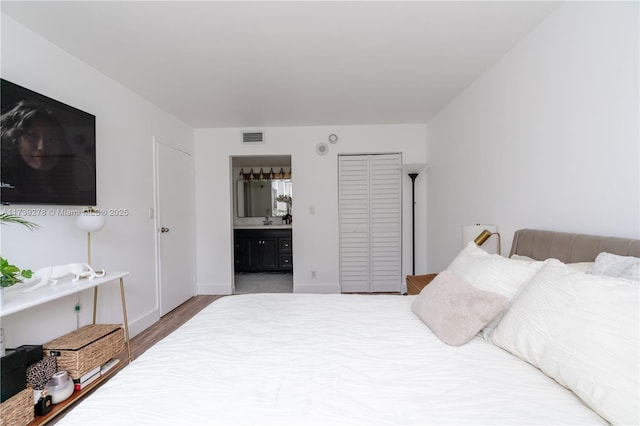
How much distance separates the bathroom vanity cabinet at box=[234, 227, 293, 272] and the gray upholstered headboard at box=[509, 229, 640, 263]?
3.86 metres

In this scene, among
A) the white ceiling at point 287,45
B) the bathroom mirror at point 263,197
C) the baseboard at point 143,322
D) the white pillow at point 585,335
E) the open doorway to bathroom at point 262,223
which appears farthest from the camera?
the bathroom mirror at point 263,197

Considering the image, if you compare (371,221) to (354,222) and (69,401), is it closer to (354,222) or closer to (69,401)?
(354,222)

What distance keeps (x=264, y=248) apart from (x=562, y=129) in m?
4.45

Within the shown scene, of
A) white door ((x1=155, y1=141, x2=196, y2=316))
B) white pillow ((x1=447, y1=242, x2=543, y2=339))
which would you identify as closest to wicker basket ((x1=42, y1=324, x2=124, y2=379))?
white door ((x1=155, y1=141, x2=196, y2=316))

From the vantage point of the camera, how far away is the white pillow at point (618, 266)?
94cm

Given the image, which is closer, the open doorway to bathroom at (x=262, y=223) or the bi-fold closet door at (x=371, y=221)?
the bi-fold closet door at (x=371, y=221)

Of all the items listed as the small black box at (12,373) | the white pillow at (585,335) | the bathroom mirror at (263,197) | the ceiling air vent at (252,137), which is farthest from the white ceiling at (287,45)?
the bathroom mirror at (263,197)

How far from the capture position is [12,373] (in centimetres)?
137

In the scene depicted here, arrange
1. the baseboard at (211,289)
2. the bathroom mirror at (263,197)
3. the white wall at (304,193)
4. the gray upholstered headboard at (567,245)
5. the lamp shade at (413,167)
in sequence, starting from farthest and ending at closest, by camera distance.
→ the bathroom mirror at (263,197) → the baseboard at (211,289) → the white wall at (304,193) → the lamp shade at (413,167) → the gray upholstered headboard at (567,245)

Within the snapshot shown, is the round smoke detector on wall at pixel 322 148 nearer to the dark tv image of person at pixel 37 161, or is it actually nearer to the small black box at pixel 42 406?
the dark tv image of person at pixel 37 161

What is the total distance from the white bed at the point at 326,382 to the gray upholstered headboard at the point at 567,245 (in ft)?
2.06

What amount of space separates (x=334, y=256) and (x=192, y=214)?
2.07 m

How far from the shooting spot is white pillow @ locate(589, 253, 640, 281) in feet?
3.08

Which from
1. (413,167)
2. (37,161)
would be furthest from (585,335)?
(37,161)
